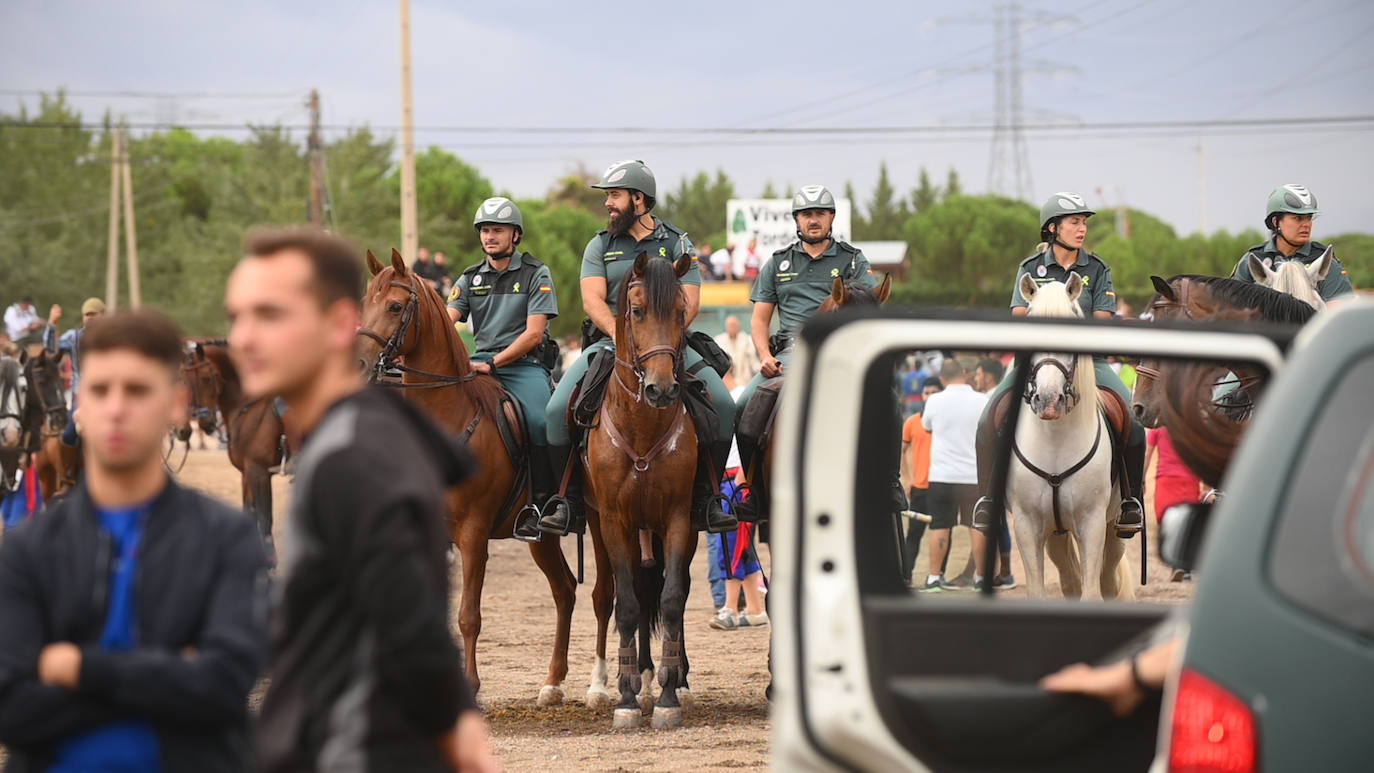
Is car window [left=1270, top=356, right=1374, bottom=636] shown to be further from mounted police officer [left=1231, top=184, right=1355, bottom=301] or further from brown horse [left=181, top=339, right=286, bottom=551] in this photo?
brown horse [left=181, top=339, right=286, bottom=551]

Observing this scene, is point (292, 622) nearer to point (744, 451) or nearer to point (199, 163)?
point (744, 451)

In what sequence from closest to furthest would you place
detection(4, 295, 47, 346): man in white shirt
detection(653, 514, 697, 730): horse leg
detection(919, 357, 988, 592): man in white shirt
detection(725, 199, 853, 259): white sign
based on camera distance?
1. detection(653, 514, 697, 730): horse leg
2. detection(919, 357, 988, 592): man in white shirt
3. detection(4, 295, 47, 346): man in white shirt
4. detection(725, 199, 853, 259): white sign

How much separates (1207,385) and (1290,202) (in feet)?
7.63

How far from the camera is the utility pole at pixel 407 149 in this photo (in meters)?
30.2

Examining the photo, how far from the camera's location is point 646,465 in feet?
30.9

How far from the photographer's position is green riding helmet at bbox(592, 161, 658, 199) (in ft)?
33.8

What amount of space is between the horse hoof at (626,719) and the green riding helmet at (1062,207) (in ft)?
15.3

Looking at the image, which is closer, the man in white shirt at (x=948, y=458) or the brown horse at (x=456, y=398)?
the brown horse at (x=456, y=398)

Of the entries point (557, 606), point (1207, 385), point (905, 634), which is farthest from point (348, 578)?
point (557, 606)

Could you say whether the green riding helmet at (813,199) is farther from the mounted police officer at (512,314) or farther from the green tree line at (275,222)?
the green tree line at (275,222)

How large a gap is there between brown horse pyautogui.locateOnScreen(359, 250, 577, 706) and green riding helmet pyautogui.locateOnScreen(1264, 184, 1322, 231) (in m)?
5.63

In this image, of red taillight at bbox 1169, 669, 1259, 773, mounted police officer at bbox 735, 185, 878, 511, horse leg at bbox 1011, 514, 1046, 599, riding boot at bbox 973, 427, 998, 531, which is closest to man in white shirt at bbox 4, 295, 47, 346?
riding boot at bbox 973, 427, 998, 531

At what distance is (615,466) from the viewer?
947 centimetres

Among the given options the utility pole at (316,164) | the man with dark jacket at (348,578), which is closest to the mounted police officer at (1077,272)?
the man with dark jacket at (348,578)
